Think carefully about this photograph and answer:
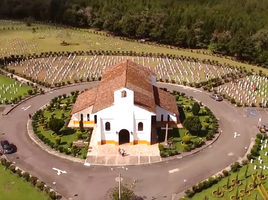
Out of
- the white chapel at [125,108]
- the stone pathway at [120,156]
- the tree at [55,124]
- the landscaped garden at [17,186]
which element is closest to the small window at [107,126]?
the white chapel at [125,108]

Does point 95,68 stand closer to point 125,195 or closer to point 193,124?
point 193,124

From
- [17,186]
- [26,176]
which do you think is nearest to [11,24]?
[26,176]

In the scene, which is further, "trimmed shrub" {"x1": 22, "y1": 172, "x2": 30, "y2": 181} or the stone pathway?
the stone pathway

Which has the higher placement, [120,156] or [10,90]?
[10,90]

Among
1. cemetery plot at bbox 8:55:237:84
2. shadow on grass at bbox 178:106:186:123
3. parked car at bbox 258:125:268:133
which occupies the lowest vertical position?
parked car at bbox 258:125:268:133

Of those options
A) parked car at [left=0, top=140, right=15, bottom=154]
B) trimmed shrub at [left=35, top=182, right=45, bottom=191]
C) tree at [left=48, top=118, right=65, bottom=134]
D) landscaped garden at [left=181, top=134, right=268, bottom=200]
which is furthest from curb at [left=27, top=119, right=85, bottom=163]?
landscaped garden at [left=181, top=134, right=268, bottom=200]

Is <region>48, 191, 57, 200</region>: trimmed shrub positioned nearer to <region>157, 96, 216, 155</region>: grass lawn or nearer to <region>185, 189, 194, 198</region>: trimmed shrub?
<region>185, 189, 194, 198</region>: trimmed shrub
